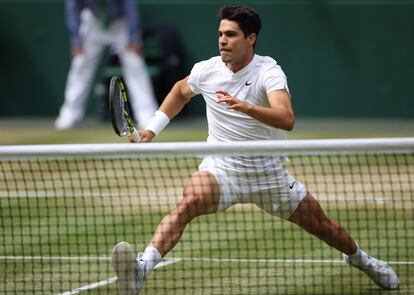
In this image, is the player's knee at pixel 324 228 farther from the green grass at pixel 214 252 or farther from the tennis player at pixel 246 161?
the green grass at pixel 214 252

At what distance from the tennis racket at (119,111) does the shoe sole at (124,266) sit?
1012 millimetres

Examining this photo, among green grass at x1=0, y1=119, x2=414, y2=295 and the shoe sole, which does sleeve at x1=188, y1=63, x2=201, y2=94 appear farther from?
the shoe sole

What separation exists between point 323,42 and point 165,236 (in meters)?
10.8

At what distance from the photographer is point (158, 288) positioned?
6770mm

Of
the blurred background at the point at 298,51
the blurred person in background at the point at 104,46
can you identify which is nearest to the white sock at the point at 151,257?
the blurred background at the point at 298,51

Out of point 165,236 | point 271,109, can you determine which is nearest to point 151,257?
point 165,236

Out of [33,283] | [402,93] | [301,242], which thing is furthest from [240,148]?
[402,93]

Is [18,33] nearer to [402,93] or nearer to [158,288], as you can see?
[402,93]

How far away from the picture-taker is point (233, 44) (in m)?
6.52

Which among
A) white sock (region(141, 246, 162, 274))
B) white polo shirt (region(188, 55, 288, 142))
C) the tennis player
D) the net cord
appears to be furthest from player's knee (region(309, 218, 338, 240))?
white sock (region(141, 246, 162, 274))

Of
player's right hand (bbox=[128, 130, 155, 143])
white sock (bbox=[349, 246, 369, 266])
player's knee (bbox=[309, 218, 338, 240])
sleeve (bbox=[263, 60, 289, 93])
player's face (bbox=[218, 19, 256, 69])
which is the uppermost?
player's face (bbox=[218, 19, 256, 69])

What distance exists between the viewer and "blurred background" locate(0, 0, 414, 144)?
53.4ft

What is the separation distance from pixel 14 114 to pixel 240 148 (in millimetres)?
12459

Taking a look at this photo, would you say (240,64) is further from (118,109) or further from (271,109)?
(118,109)
